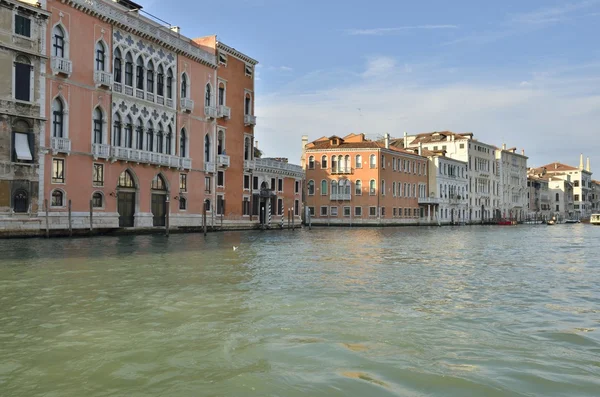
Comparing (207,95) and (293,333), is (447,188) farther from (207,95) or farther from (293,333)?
(293,333)

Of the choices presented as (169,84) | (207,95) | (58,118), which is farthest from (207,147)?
(58,118)

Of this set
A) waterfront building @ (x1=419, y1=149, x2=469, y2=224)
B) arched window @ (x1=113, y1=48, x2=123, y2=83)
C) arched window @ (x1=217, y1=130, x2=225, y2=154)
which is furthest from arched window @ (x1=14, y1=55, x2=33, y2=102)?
waterfront building @ (x1=419, y1=149, x2=469, y2=224)

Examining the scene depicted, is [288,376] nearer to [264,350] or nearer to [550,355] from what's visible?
[264,350]

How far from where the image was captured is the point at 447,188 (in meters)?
59.8

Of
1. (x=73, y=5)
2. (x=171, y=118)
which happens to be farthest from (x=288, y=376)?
(x=171, y=118)

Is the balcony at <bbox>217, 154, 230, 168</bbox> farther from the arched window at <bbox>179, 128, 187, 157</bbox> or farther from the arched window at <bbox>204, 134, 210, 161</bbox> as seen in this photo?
the arched window at <bbox>179, 128, 187, 157</bbox>

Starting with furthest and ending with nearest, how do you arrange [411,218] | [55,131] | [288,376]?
[411,218] → [55,131] → [288,376]

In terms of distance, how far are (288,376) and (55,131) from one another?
20.0m

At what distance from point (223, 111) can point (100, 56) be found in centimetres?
951

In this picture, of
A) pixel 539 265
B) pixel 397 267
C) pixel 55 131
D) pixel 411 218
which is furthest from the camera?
pixel 411 218

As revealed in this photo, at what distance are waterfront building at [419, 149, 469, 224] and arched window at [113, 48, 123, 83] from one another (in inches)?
1452

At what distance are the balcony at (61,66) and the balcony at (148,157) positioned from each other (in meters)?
3.82

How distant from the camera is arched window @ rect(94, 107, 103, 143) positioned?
23594mm

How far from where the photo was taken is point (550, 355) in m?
5.09
